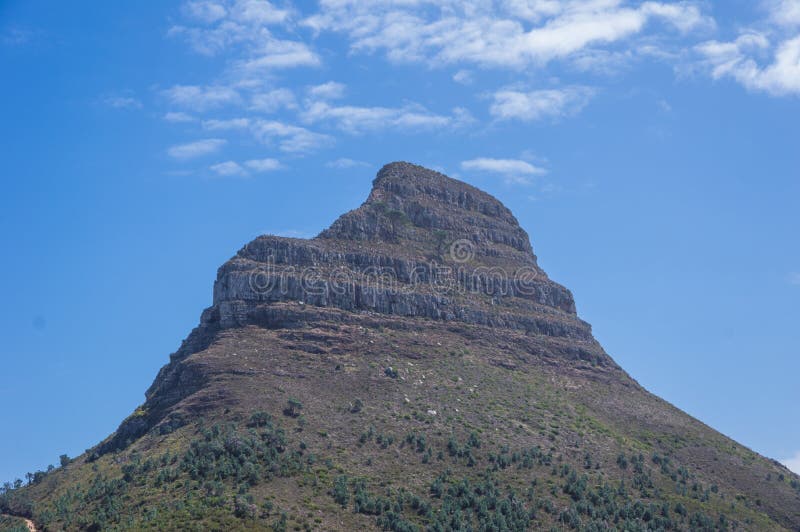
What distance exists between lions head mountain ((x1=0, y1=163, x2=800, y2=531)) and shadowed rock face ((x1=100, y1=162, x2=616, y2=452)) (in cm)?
32

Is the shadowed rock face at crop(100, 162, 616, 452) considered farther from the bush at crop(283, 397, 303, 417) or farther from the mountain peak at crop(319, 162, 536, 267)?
the bush at crop(283, 397, 303, 417)

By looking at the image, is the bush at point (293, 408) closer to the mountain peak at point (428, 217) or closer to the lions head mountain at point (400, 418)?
the lions head mountain at point (400, 418)

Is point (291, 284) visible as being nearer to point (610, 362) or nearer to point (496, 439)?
point (496, 439)

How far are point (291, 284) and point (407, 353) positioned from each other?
17.8 meters

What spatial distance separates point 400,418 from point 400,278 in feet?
98.7

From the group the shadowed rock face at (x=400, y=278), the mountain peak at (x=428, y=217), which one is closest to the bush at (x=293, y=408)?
the shadowed rock face at (x=400, y=278)

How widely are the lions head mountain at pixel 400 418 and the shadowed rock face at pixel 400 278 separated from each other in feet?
1.03

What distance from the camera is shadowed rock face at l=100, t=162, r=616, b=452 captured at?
13725 cm

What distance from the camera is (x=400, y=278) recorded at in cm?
15025

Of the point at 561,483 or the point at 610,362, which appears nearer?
the point at 561,483

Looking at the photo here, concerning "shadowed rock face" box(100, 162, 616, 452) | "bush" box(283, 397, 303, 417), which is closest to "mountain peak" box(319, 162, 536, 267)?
"shadowed rock face" box(100, 162, 616, 452)

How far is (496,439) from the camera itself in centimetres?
12569

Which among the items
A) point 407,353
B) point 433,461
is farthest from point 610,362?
point 433,461

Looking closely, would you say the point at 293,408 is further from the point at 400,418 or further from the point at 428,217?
the point at 428,217
